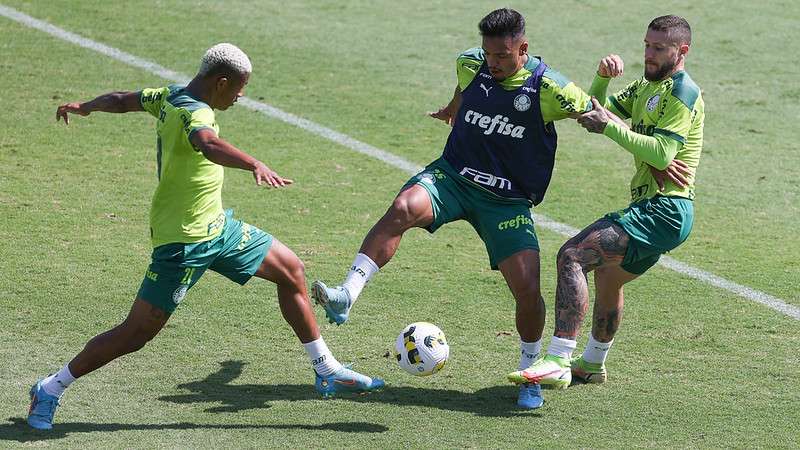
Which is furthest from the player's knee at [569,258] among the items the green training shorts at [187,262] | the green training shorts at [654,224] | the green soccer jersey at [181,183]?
the green soccer jersey at [181,183]

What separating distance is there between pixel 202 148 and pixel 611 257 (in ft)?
8.62

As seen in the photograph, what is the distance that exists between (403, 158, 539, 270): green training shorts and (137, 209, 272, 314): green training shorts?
1.17 meters

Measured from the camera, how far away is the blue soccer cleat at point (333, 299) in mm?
7461

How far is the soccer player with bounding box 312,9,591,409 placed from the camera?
793 cm

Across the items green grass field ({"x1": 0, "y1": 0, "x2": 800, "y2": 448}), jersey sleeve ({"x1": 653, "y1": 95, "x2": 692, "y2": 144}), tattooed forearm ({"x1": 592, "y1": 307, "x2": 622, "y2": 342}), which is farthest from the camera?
tattooed forearm ({"x1": 592, "y1": 307, "x2": 622, "y2": 342})

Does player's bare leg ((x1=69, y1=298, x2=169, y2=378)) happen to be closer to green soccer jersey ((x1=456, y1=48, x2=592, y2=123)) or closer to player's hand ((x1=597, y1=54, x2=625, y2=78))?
green soccer jersey ((x1=456, y1=48, x2=592, y2=123))

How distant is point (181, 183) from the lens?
7.37 meters

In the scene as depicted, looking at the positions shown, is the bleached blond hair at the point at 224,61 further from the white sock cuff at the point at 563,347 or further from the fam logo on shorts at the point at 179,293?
the white sock cuff at the point at 563,347

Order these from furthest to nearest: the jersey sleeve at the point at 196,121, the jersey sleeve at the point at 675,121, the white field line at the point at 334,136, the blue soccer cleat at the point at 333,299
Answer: the white field line at the point at 334,136, the jersey sleeve at the point at 675,121, the blue soccer cleat at the point at 333,299, the jersey sleeve at the point at 196,121

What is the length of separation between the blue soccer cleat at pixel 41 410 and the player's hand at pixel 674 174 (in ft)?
12.5

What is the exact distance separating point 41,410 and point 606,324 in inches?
141

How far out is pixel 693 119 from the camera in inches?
314

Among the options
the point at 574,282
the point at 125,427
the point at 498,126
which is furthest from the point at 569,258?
the point at 125,427

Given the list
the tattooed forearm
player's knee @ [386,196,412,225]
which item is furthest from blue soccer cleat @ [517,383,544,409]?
player's knee @ [386,196,412,225]
